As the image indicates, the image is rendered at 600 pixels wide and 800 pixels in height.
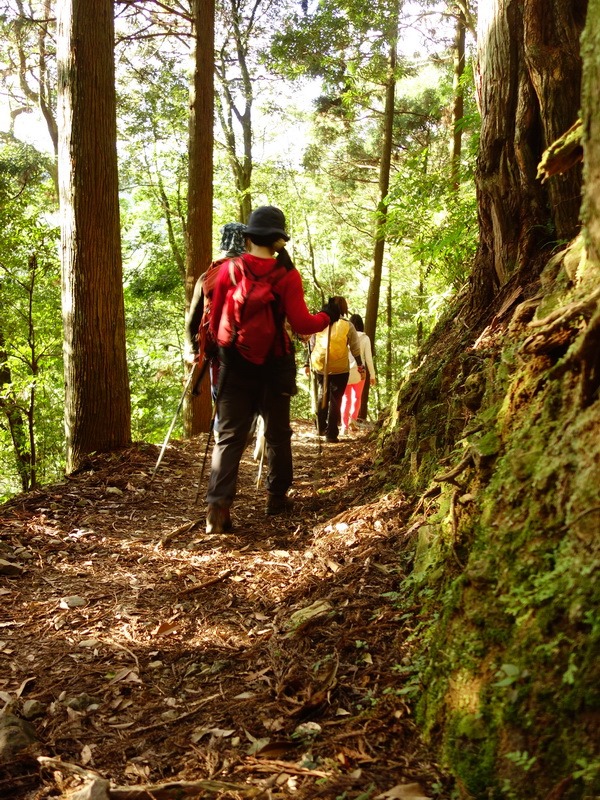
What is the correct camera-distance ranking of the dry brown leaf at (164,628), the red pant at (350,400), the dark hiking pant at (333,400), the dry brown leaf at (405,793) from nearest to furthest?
the dry brown leaf at (405,793), the dry brown leaf at (164,628), the dark hiking pant at (333,400), the red pant at (350,400)

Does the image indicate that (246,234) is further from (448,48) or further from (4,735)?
(448,48)

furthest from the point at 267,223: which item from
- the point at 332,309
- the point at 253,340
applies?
the point at 332,309

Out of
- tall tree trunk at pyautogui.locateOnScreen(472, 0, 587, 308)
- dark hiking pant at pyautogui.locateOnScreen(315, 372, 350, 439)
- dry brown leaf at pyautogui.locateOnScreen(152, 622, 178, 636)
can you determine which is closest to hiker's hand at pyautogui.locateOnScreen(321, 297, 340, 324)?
dark hiking pant at pyautogui.locateOnScreen(315, 372, 350, 439)

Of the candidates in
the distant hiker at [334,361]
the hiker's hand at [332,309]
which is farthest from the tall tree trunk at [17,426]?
the hiker's hand at [332,309]

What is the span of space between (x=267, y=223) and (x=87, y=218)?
2.98 m

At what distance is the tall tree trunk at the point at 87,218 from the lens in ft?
21.8

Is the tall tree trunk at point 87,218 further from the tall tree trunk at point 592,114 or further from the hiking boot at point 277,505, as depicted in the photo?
the tall tree trunk at point 592,114

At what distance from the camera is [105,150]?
687 cm

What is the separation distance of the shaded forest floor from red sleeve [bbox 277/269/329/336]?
144 centimetres

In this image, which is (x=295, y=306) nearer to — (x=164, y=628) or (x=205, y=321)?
(x=205, y=321)

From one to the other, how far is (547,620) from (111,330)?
20.0 ft

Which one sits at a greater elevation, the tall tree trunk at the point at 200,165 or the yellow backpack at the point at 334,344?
the tall tree trunk at the point at 200,165

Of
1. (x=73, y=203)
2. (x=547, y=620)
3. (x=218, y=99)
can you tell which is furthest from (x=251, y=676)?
(x=218, y=99)

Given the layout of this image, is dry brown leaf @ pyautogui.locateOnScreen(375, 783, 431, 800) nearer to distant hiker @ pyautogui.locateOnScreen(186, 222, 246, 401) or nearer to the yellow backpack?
distant hiker @ pyautogui.locateOnScreen(186, 222, 246, 401)
